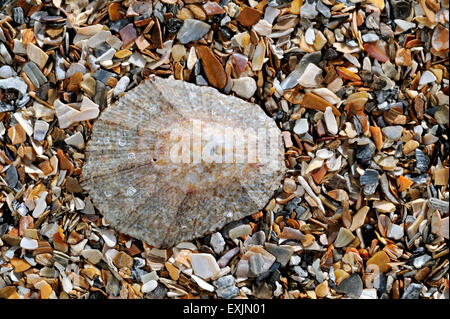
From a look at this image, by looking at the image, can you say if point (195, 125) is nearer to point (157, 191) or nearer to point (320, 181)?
point (157, 191)

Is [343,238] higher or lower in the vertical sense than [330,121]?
lower

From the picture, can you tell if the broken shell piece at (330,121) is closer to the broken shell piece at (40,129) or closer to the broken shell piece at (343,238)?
the broken shell piece at (343,238)

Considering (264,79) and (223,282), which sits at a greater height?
(264,79)

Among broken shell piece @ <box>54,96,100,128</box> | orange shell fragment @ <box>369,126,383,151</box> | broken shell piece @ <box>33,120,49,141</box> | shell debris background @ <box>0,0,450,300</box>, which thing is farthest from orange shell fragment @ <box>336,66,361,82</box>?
broken shell piece @ <box>33,120,49,141</box>

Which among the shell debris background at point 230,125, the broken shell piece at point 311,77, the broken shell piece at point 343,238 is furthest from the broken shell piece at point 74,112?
the broken shell piece at point 343,238

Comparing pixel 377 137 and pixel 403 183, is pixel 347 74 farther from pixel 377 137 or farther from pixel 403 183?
pixel 403 183

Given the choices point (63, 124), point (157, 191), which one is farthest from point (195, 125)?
point (63, 124)

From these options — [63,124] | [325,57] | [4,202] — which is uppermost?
[325,57]

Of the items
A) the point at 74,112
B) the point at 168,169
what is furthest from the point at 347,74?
the point at 74,112

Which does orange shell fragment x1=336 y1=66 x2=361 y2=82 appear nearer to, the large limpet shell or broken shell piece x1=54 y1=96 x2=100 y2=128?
the large limpet shell
